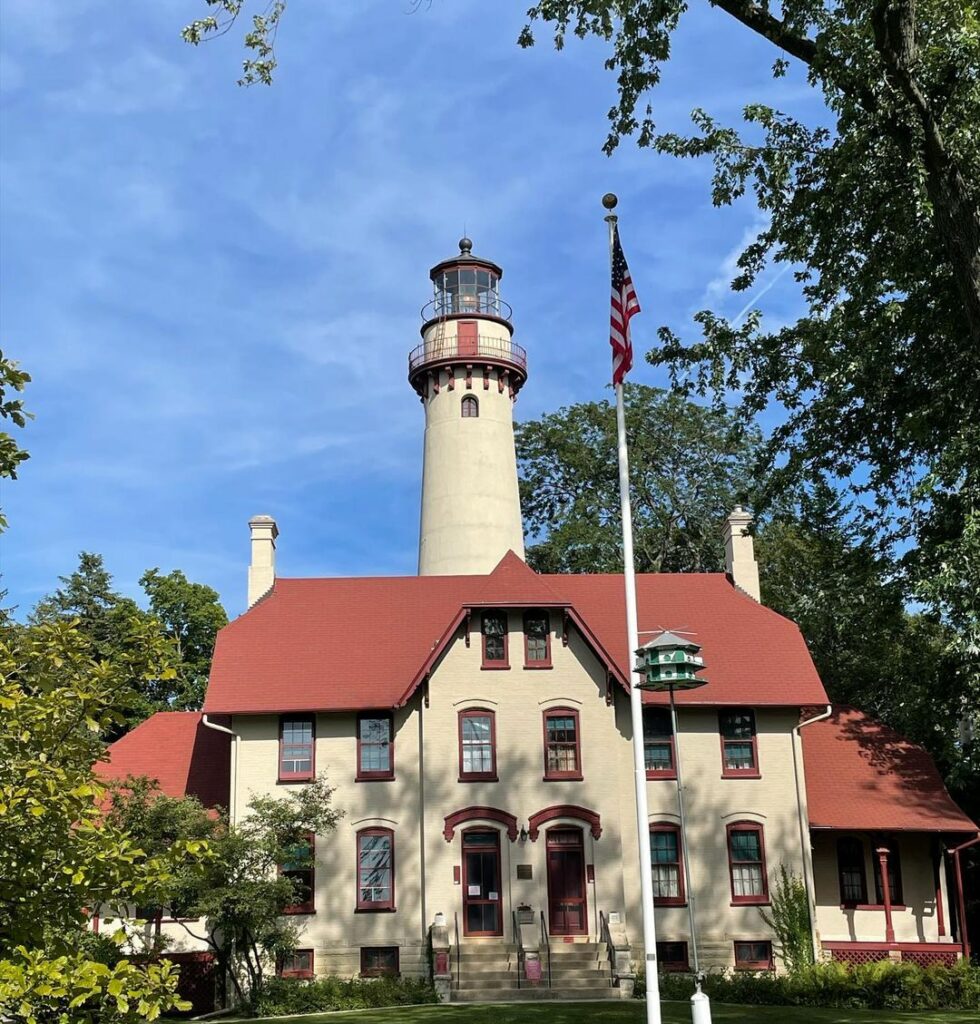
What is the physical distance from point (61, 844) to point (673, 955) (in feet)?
71.4

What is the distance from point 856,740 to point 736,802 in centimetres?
447

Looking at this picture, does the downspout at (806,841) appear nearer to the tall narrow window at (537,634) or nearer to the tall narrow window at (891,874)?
the tall narrow window at (891,874)

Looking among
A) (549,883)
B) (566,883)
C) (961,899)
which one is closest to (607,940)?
(566,883)

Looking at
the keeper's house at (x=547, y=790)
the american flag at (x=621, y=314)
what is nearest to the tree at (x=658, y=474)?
the keeper's house at (x=547, y=790)

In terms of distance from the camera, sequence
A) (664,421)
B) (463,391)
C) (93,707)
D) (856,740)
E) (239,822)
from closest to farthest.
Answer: (93,707)
(239,822)
(856,740)
(463,391)
(664,421)

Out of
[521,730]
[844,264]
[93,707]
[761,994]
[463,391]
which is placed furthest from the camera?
[463,391]

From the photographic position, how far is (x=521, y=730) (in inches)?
1106

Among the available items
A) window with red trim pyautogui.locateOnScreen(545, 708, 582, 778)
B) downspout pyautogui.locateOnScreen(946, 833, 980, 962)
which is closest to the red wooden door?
window with red trim pyautogui.locateOnScreen(545, 708, 582, 778)

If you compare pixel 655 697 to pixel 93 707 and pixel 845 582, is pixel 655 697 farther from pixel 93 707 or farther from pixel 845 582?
pixel 93 707

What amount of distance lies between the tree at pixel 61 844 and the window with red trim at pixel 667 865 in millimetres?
20813

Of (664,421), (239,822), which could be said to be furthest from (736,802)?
A: (664,421)

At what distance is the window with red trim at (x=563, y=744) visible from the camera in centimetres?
2789

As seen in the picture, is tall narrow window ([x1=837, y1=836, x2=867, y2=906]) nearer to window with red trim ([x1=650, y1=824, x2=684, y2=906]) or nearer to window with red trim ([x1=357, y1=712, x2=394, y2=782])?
window with red trim ([x1=650, y1=824, x2=684, y2=906])

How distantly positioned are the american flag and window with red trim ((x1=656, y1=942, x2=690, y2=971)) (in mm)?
16673
